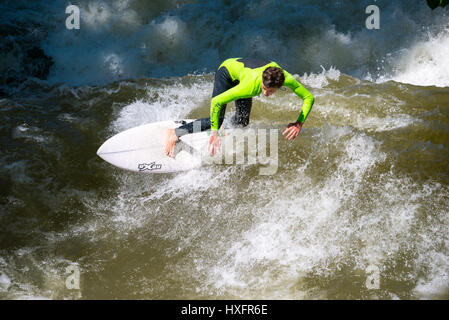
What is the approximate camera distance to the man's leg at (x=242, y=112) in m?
3.95

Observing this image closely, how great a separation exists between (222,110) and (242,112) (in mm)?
350

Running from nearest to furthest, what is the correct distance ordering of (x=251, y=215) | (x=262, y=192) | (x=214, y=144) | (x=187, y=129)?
(x=214, y=144)
(x=251, y=215)
(x=262, y=192)
(x=187, y=129)

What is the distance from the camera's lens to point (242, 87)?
3.24 meters

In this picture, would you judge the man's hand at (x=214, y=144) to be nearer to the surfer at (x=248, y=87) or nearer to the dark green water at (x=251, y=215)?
the surfer at (x=248, y=87)

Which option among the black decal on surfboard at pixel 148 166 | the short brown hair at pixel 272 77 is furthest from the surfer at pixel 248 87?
the black decal on surfboard at pixel 148 166

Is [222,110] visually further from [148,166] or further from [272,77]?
[148,166]

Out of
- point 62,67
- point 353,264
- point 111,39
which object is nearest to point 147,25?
point 111,39

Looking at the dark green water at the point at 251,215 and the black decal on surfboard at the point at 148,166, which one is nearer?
the dark green water at the point at 251,215

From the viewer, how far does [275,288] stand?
125 inches

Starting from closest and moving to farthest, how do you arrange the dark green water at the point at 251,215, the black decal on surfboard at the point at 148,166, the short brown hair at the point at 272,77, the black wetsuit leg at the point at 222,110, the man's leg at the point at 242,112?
the short brown hair at the point at 272,77
the dark green water at the point at 251,215
the black wetsuit leg at the point at 222,110
the man's leg at the point at 242,112
the black decal on surfboard at the point at 148,166

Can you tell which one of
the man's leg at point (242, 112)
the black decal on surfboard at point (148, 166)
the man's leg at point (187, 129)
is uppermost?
the man's leg at point (242, 112)

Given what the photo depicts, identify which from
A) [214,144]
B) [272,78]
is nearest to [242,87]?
[272,78]

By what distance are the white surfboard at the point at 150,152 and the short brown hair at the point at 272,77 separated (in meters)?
1.51
